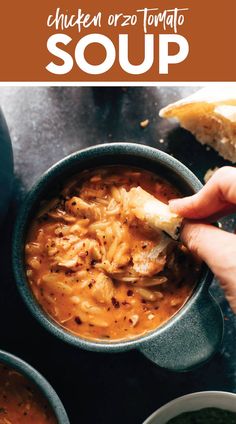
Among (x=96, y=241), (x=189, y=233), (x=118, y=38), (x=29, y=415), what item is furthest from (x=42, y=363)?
(x=118, y=38)

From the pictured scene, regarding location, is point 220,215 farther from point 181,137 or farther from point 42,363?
point 42,363

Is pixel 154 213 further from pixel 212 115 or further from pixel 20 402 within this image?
pixel 20 402

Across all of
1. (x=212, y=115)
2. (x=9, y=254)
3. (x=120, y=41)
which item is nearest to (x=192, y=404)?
(x=9, y=254)

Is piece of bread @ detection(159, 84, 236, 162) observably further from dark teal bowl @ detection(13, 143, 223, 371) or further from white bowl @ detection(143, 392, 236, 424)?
white bowl @ detection(143, 392, 236, 424)

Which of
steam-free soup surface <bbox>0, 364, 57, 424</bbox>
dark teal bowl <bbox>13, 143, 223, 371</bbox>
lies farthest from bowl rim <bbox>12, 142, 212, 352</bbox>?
steam-free soup surface <bbox>0, 364, 57, 424</bbox>

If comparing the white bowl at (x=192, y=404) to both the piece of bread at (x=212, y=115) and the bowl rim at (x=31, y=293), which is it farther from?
the piece of bread at (x=212, y=115)

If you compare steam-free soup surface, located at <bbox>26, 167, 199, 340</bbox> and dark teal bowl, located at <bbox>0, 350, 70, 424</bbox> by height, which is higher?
steam-free soup surface, located at <bbox>26, 167, 199, 340</bbox>

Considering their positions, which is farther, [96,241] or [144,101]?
[144,101]
